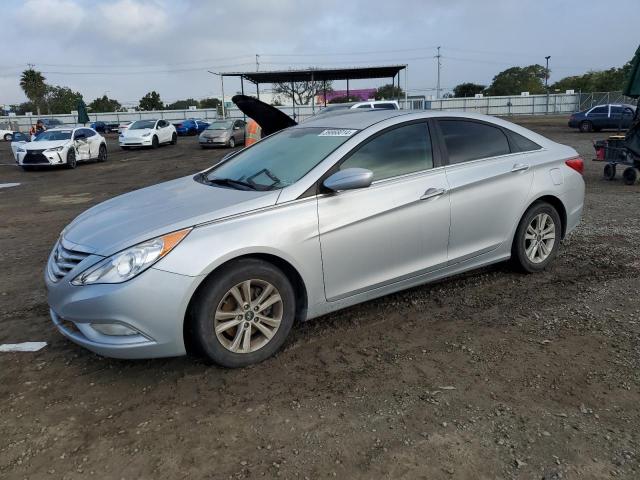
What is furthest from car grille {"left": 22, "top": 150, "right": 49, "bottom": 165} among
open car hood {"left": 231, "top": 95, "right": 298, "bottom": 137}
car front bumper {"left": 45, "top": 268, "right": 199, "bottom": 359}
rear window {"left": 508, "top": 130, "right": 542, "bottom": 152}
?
rear window {"left": 508, "top": 130, "right": 542, "bottom": 152}

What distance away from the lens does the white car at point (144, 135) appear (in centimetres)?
2650

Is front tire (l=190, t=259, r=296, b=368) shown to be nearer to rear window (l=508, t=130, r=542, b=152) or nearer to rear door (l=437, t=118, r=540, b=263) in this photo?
rear door (l=437, t=118, r=540, b=263)

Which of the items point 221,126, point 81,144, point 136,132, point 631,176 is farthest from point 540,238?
point 136,132

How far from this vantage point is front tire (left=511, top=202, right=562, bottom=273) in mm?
4816

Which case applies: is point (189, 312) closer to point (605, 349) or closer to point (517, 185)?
point (605, 349)

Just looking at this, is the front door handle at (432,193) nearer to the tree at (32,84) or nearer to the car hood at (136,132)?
the car hood at (136,132)

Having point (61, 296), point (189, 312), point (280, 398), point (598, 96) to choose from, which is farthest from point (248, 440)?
point (598, 96)

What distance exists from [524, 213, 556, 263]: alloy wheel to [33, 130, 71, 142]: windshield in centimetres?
1789

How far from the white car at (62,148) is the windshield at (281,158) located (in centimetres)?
1521

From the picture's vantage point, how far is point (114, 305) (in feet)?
9.94

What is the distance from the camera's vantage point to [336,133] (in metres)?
4.12

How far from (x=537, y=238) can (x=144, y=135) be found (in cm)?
2483

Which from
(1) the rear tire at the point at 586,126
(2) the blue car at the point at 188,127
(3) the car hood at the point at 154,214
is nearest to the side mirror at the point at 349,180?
(3) the car hood at the point at 154,214

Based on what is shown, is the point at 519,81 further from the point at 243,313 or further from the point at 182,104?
the point at 243,313
